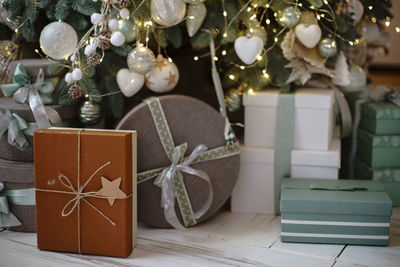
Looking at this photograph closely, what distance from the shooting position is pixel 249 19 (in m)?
1.61

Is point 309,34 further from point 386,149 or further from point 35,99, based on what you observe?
point 35,99

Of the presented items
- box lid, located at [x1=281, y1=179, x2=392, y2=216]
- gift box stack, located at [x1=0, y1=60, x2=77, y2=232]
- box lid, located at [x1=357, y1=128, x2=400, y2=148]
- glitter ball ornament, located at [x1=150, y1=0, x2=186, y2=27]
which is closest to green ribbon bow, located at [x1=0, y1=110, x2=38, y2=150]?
gift box stack, located at [x1=0, y1=60, x2=77, y2=232]

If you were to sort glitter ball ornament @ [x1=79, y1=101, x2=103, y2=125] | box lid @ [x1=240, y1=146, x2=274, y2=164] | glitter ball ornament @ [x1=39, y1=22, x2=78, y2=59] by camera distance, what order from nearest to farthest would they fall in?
glitter ball ornament @ [x1=39, y1=22, x2=78, y2=59]
glitter ball ornament @ [x1=79, y1=101, x2=103, y2=125]
box lid @ [x1=240, y1=146, x2=274, y2=164]

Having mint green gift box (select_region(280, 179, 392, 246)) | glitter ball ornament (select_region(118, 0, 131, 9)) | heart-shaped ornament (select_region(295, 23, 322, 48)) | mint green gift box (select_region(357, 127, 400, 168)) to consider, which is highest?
glitter ball ornament (select_region(118, 0, 131, 9))

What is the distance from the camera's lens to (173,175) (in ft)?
5.04

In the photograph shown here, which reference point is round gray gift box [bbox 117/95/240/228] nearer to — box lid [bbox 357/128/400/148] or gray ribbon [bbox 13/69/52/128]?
gray ribbon [bbox 13/69/52/128]

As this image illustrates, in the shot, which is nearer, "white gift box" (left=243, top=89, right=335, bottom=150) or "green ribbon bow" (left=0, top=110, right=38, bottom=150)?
"green ribbon bow" (left=0, top=110, right=38, bottom=150)

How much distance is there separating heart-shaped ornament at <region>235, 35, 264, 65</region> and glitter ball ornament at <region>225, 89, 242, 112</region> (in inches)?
7.3

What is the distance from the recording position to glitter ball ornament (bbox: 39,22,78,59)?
1.46 meters

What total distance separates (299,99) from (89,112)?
664 millimetres

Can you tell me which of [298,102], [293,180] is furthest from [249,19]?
[293,180]

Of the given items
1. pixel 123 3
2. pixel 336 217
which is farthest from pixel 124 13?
pixel 336 217

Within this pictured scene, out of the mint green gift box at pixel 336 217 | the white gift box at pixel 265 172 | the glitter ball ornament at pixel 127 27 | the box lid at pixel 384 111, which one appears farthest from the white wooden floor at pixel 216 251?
the glitter ball ornament at pixel 127 27

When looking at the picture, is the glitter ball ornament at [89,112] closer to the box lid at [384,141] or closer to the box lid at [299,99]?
the box lid at [299,99]
